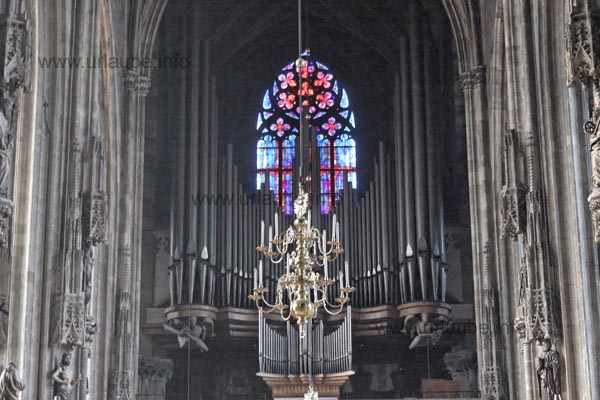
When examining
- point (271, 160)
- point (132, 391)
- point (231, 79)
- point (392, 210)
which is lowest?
point (132, 391)

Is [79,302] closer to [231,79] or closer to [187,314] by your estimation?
[187,314]

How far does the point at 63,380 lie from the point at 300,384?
961 centimetres

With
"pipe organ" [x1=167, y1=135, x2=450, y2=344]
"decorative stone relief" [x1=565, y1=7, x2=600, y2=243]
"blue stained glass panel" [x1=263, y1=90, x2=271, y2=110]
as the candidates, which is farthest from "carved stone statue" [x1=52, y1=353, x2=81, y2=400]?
"blue stained glass panel" [x1=263, y1=90, x2=271, y2=110]

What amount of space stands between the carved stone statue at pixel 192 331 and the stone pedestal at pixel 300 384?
1.69 m

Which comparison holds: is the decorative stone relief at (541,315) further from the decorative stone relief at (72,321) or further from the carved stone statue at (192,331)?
the carved stone statue at (192,331)

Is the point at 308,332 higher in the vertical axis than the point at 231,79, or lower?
lower

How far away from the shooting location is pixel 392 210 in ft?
97.0

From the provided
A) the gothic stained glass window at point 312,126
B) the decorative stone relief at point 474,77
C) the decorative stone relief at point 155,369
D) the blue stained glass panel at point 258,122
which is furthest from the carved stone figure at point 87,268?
the blue stained glass panel at point 258,122

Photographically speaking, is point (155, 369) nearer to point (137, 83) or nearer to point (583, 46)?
point (137, 83)

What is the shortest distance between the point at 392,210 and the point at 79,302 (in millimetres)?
11362

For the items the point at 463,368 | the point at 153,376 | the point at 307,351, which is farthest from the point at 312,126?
the point at 153,376

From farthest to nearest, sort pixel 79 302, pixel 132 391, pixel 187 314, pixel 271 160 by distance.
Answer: pixel 271 160, pixel 187 314, pixel 132 391, pixel 79 302

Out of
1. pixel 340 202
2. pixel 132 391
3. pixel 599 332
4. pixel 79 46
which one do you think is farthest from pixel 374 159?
pixel 599 332

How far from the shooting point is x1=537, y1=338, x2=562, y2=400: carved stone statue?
18.8 metres
